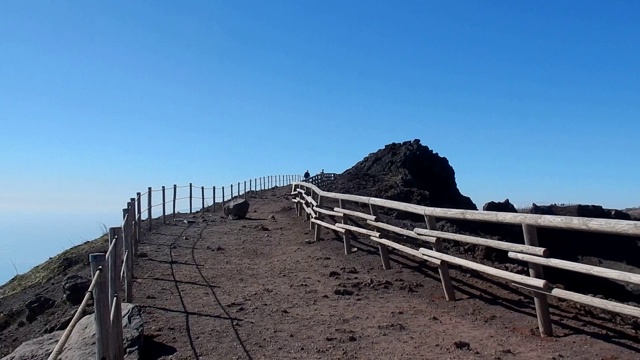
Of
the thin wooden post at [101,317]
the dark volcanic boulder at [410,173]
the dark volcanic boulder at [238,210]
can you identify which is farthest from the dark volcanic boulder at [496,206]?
the thin wooden post at [101,317]

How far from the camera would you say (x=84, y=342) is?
6508 millimetres

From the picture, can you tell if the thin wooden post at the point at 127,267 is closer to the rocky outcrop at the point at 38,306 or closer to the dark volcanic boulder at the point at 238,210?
the rocky outcrop at the point at 38,306

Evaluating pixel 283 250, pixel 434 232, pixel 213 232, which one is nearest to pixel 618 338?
pixel 434 232

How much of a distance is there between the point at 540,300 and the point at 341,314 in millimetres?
2628

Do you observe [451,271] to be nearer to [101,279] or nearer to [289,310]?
[289,310]

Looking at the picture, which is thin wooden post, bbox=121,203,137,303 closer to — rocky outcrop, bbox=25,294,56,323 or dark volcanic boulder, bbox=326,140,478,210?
rocky outcrop, bbox=25,294,56,323

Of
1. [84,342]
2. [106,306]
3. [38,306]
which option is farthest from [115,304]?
[38,306]

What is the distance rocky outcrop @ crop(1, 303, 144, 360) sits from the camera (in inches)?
250

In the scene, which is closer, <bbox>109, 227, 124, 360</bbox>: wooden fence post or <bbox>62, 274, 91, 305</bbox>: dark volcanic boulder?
<bbox>109, 227, 124, 360</bbox>: wooden fence post

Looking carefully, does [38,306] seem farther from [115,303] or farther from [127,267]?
[115,303]

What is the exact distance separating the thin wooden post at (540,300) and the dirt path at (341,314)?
13 cm

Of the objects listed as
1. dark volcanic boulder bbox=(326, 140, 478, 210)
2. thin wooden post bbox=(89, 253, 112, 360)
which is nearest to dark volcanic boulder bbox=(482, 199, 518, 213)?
dark volcanic boulder bbox=(326, 140, 478, 210)

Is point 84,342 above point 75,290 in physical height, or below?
below

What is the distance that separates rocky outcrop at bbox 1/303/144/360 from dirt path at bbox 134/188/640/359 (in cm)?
27
